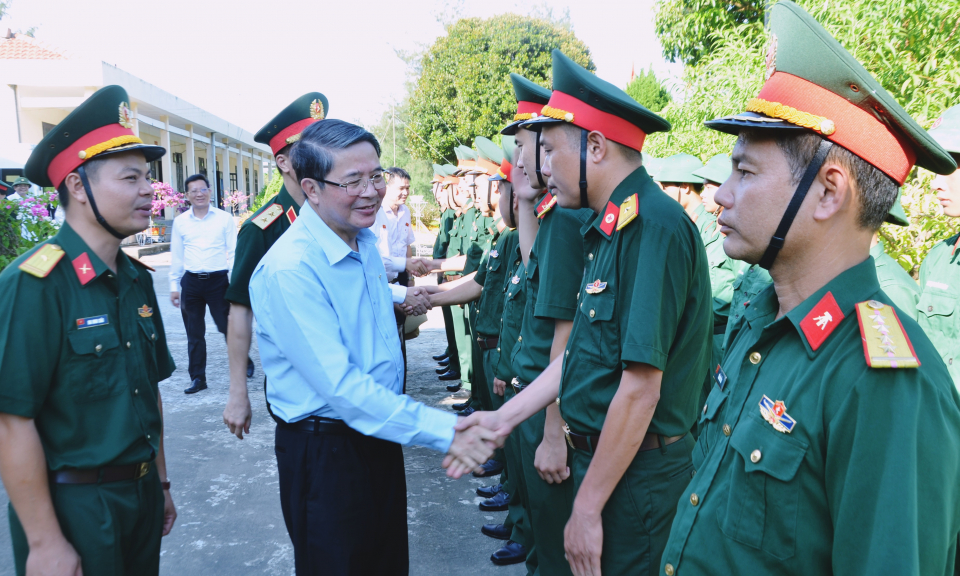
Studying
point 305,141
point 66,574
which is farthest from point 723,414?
point 66,574

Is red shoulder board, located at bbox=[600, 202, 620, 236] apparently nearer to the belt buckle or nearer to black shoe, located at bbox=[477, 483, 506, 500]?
the belt buckle

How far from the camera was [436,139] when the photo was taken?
23281 millimetres

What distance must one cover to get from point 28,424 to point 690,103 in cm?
636

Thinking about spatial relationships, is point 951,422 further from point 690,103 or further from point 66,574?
point 690,103

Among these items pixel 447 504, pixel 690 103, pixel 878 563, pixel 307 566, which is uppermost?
pixel 690 103

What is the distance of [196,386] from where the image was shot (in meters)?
6.44

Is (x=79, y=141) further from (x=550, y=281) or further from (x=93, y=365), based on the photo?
(x=550, y=281)

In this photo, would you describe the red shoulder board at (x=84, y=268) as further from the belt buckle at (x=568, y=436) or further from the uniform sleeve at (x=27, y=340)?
the belt buckle at (x=568, y=436)

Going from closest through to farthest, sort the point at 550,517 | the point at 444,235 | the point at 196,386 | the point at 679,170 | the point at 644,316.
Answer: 1. the point at 644,316
2. the point at 550,517
3. the point at 679,170
4. the point at 196,386
5. the point at 444,235

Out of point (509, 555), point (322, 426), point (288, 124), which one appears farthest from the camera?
point (288, 124)

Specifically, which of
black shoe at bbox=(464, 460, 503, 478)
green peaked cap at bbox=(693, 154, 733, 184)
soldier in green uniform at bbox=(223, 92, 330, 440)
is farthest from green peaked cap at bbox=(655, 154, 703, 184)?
soldier in green uniform at bbox=(223, 92, 330, 440)

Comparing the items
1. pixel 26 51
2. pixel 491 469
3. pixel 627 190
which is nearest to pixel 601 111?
pixel 627 190

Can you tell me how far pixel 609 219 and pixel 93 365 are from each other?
67.4 inches

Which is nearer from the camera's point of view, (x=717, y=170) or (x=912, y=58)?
(x=912, y=58)
